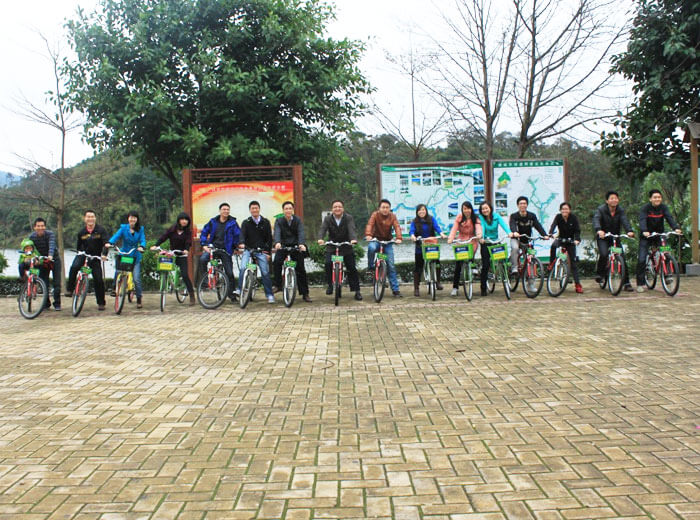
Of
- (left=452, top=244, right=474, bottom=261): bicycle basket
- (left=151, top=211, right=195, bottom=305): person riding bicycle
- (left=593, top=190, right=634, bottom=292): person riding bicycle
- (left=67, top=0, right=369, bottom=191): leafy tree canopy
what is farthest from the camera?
(left=67, top=0, right=369, bottom=191): leafy tree canopy

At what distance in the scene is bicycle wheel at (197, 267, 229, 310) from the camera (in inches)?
424

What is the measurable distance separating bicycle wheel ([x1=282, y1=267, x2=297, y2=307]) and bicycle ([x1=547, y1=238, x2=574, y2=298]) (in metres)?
4.27

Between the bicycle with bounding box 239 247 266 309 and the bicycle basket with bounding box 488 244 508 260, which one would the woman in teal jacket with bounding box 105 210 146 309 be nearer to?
the bicycle with bounding box 239 247 266 309

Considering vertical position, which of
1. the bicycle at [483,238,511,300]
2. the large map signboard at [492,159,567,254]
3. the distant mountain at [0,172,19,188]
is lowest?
the bicycle at [483,238,511,300]

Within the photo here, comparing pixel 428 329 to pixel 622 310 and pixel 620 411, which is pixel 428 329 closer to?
pixel 622 310

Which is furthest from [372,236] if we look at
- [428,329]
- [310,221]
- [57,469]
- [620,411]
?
[310,221]

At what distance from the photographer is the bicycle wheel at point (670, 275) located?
1043cm

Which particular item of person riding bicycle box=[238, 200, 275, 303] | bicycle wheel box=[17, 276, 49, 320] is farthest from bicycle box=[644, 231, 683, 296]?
bicycle wheel box=[17, 276, 49, 320]

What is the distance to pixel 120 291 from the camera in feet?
35.0

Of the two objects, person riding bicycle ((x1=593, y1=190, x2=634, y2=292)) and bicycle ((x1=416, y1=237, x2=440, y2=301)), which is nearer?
bicycle ((x1=416, y1=237, x2=440, y2=301))

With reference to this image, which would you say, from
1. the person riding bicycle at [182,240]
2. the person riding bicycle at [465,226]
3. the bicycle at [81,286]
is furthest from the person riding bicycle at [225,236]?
the person riding bicycle at [465,226]

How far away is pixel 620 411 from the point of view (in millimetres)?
4445

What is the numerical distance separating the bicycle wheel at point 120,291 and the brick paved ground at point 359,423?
2.39m

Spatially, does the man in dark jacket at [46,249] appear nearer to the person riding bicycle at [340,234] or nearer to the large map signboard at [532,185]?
the person riding bicycle at [340,234]
